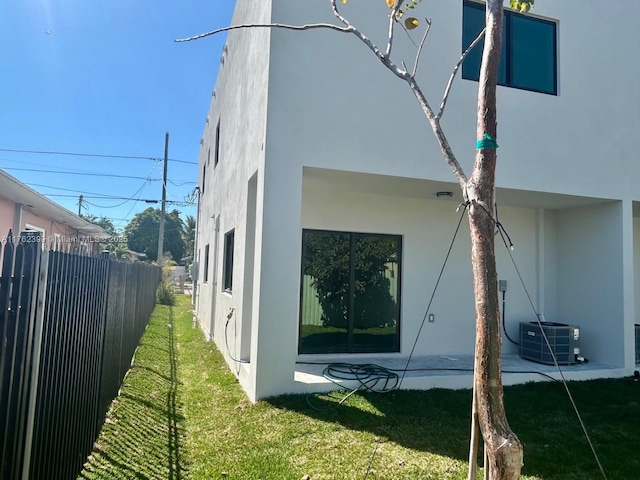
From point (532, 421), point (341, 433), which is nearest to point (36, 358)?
point (341, 433)

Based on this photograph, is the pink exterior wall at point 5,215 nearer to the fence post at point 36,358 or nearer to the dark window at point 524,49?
the fence post at point 36,358

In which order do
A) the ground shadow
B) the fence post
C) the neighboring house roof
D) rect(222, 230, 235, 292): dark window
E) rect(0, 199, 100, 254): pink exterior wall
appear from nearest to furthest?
the fence post, rect(0, 199, 100, 254): pink exterior wall, the ground shadow, the neighboring house roof, rect(222, 230, 235, 292): dark window

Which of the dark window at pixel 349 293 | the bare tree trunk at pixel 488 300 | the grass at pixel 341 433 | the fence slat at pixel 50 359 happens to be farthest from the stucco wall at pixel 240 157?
the bare tree trunk at pixel 488 300

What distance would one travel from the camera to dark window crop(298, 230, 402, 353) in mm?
7141

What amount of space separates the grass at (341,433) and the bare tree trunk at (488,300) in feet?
5.12

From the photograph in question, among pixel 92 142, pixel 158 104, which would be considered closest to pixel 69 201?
pixel 92 142

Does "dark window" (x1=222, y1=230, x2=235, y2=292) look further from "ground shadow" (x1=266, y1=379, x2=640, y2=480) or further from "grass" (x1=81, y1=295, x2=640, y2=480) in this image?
"ground shadow" (x1=266, y1=379, x2=640, y2=480)

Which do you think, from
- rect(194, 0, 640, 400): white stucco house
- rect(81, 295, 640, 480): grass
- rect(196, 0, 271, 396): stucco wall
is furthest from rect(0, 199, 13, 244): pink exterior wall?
rect(81, 295, 640, 480): grass

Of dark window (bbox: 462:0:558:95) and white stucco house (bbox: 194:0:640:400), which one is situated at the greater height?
dark window (bbox: 462:0:558:95)

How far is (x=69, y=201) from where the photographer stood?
122 ft

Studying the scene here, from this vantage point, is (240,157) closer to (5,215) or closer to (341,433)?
(341,433)

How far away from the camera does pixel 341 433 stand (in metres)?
4.30

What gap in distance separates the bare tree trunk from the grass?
1.56 metres

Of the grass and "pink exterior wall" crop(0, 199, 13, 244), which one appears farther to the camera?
"pink exterior wall" crop(0, 199, 13, 244)
